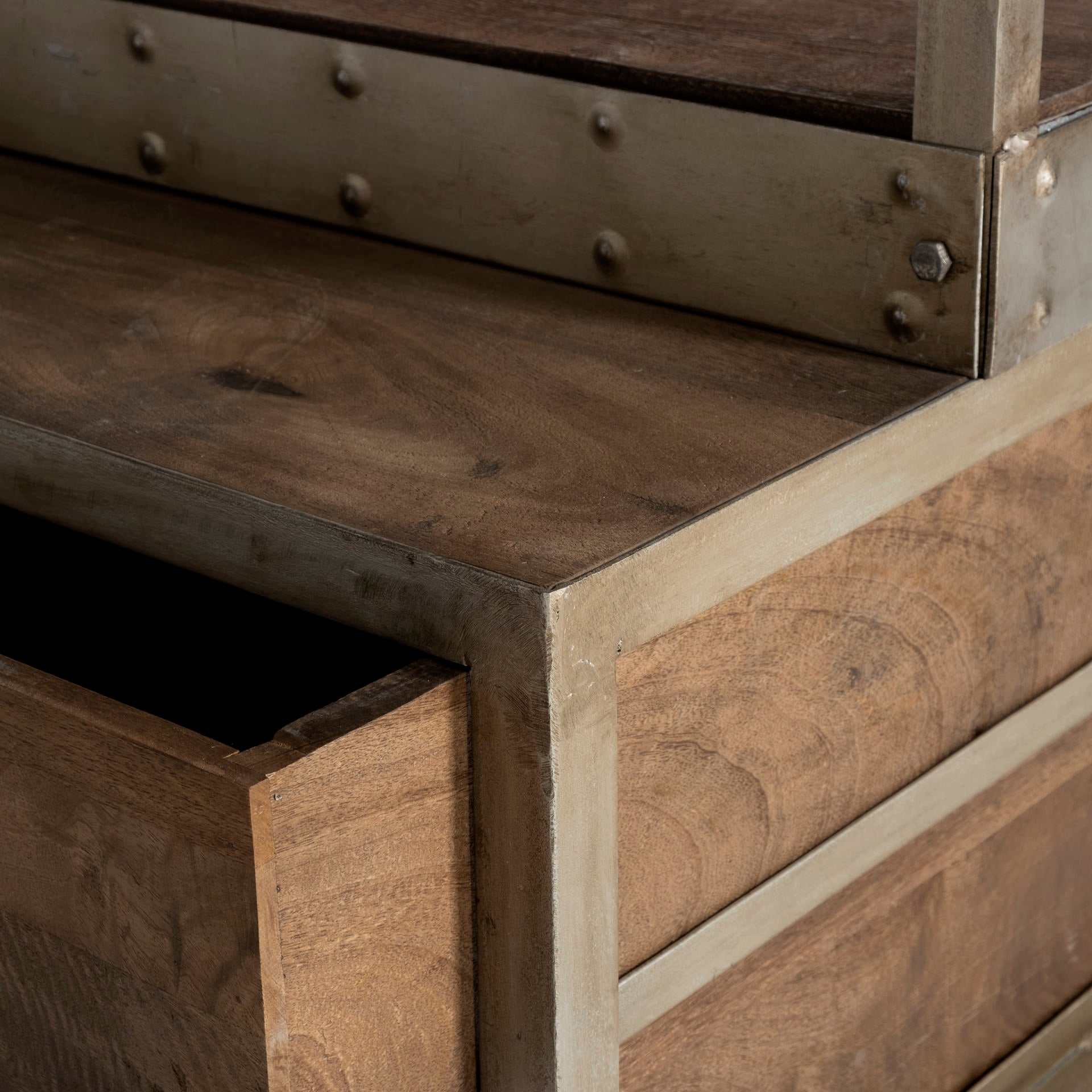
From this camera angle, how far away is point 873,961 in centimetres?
91

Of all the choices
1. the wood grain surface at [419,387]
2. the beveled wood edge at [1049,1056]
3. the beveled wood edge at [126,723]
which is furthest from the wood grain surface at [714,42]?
the beveled wood edge at [1049,1056]

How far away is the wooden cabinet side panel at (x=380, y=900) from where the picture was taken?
0.63 meters

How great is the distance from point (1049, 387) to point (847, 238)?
13 cm

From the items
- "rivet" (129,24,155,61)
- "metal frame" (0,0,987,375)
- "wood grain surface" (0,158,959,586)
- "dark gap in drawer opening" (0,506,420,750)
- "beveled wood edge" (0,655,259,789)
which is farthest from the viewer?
"rivet" (129,24,155,61)

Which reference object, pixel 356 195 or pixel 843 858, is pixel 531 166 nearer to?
pixel 356 195

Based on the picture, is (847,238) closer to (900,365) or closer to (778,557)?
(900,365)

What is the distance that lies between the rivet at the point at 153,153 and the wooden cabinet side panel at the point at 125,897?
0.51m

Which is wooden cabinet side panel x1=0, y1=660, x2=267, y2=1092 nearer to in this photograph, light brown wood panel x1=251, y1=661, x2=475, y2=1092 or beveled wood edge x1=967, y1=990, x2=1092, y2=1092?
light brown wood panel x1=251, y1=661, x2=475, y2=1092

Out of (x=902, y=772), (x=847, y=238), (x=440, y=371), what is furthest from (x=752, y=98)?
(x=902, y=772)

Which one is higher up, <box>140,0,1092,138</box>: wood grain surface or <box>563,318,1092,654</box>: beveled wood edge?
<box>140,0,1092,138</box>: wood grain surface

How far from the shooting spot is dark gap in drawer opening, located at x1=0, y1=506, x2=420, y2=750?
95 cm

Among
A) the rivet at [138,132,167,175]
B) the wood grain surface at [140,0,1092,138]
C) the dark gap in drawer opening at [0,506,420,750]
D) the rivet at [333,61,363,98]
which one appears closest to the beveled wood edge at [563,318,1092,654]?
the wood grain surface at [140,0,1092,138]

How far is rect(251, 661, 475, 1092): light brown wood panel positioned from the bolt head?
30 centimetres

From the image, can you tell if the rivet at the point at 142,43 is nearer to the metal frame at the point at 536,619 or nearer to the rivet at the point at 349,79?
the rivet at the point at 349,79
